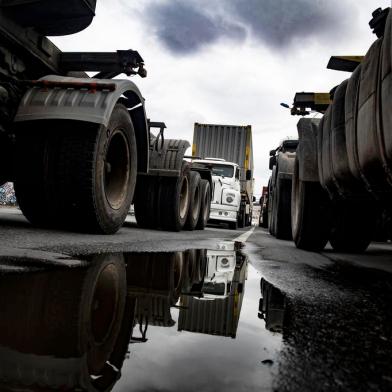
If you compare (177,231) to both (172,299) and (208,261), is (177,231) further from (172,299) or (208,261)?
(172,299)

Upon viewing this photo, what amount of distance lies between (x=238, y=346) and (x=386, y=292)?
141 centimetres

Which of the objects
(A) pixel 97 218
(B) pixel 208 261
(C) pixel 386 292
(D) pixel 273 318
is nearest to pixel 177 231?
(A) pixel 97 218

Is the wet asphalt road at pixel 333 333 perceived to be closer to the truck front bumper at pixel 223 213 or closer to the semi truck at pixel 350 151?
the semi truck at pixel 350 151

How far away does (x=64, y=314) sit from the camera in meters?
1.29

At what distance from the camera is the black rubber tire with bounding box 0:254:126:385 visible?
1026mm

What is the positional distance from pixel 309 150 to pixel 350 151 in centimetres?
140

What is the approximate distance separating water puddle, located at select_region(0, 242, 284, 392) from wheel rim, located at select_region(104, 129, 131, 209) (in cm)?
257

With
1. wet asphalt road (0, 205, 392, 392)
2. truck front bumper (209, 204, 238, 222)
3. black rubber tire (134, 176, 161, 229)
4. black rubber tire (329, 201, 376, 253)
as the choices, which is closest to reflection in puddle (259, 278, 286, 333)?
wet asphalt road (0, 205, 392, 392)

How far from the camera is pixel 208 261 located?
3.05m

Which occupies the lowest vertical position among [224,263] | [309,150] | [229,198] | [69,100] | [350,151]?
[224,263]

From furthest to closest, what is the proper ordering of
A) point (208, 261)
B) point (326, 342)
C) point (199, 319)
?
1. point (208, 261)
2. point (199, 319)
3. point (326, 342)

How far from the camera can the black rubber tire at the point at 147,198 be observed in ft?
21.7

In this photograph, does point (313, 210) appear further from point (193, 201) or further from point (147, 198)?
point (193, 201)

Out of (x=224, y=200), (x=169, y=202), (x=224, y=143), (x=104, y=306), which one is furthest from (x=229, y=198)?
(x=104, y=306)
